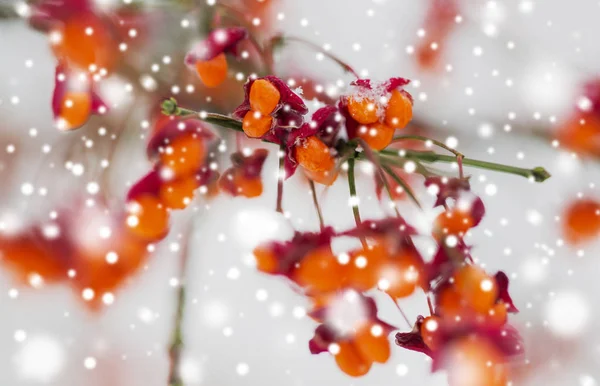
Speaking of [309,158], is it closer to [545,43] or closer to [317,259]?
[317,259]

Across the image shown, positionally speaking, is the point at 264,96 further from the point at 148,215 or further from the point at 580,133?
the point at 580,133

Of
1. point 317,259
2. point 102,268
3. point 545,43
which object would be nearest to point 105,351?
point 102,268

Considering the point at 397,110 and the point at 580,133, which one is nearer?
the point at 397,110

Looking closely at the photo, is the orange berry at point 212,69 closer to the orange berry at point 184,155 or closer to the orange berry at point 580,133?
the orange berry at point 184,155

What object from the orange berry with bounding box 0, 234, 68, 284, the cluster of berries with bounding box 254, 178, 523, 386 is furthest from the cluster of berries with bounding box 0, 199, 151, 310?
the cluster of berries with bounding box 254, 178, 523, 386

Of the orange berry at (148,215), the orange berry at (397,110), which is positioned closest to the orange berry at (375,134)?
the orange berry at (397,110)

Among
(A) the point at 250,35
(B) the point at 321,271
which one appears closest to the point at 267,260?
(B) the point at 321,271
